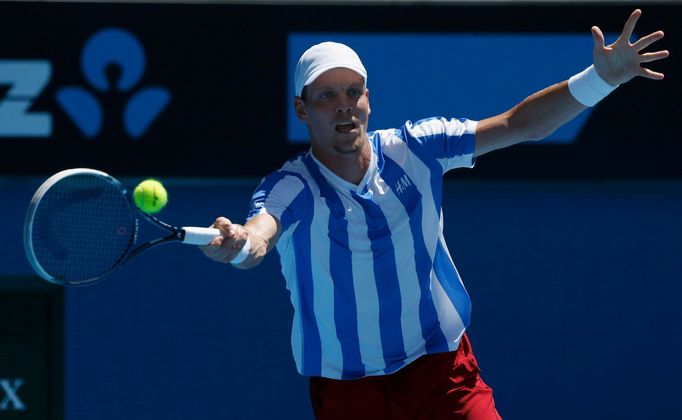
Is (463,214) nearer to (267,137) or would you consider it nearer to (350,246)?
(267,137)

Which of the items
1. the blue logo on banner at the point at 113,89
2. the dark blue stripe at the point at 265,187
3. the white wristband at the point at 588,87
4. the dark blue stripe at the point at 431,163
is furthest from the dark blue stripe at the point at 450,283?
the blue logo on banner at the point at 113,89

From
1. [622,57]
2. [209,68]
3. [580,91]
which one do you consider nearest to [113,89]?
[209,68]

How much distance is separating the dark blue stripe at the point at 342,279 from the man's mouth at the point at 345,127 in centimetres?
16

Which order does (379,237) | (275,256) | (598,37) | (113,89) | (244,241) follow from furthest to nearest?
(275,256) → (113,89) → (379,237) → (598,37) → (244,241)

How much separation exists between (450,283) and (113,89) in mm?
1966

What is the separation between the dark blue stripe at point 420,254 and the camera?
14.7 ft

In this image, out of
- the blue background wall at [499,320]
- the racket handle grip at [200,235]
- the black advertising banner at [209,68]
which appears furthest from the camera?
the blue background wall at [499,320]

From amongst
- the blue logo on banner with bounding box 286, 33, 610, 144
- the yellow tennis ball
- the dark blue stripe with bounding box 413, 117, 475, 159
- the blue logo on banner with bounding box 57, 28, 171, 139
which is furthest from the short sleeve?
the blue logo on banner with bounding box 57, 28, 171, 139

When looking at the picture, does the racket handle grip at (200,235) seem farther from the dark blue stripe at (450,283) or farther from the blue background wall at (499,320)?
the blue background wall at (499,320)

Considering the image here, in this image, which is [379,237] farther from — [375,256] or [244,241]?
[244,241]

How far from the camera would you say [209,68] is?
584 cm

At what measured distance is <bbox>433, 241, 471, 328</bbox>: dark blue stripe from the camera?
4.57 meters

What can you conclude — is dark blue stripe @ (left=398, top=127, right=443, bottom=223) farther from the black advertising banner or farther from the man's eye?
the black advertising banner

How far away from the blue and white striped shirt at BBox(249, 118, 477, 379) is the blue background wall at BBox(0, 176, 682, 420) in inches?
57.6
